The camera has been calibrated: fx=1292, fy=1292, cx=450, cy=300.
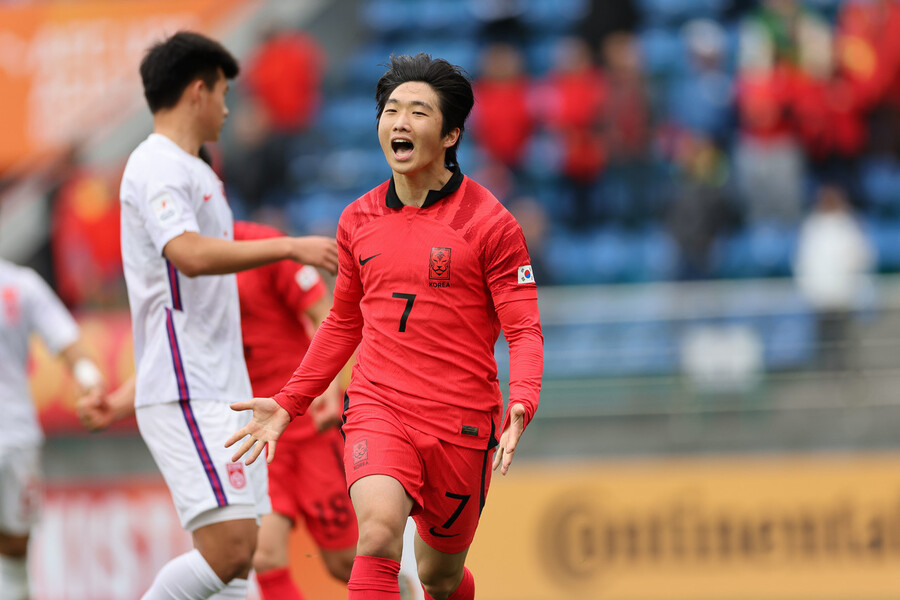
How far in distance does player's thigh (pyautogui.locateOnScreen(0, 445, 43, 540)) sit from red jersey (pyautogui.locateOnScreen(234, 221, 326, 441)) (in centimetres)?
196

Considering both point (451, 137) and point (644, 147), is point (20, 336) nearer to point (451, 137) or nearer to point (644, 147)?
point (451, 137)

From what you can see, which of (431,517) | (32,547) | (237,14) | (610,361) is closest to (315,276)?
(431,517)

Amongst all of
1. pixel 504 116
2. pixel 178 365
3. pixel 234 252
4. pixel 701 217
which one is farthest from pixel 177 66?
pixel 504 116

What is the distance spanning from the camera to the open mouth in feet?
15.3

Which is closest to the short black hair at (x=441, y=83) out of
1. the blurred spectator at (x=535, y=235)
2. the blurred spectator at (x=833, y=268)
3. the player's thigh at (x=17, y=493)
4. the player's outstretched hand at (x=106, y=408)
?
the player's outstretched hand at (x=106, y=408)

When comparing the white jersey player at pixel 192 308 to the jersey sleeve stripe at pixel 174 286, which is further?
the jersey sleeve stripe at pixel 174 286

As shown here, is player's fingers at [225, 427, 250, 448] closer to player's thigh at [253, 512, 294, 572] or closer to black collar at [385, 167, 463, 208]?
black collar at [385, 167, 463, 208]

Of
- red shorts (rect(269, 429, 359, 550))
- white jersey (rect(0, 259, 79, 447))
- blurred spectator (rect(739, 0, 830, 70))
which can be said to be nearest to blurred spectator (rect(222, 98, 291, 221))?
blurred spectator (rect(739, 0, 830, 70))

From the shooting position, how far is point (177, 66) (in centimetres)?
541

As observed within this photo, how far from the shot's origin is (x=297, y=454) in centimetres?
618

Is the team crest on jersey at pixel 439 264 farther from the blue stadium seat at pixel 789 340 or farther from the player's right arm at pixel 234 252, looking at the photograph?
the blue stadium seat at pixel 789 340

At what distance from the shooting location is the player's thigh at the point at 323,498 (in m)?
6.09

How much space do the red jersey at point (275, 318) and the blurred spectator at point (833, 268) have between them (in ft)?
17.7

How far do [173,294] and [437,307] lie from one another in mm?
1244
